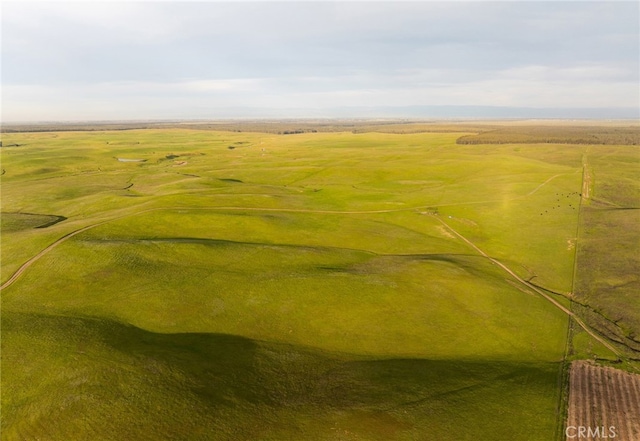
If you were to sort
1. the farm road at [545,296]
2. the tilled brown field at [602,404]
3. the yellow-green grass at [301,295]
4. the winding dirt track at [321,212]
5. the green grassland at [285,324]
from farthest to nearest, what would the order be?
the winding dirt track at [321,212]
the farm road at [545,296]
the yellow-green grass at [301,295]
the tilled brown field at [602,404]
the green grassland at [285,324]

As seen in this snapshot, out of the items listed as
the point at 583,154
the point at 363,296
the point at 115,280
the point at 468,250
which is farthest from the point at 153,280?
the point at 583,154

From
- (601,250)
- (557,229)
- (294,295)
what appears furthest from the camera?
(557,229)

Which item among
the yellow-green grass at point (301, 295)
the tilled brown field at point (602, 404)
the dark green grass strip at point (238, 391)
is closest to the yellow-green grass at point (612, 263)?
the yellow-green grass at point (301, 295)

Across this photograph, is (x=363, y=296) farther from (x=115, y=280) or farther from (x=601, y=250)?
(x=601, y=250)

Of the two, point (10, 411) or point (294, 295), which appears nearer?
point (10, 411)

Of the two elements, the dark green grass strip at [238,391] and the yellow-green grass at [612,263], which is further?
the yellow-green grass at [612,263]

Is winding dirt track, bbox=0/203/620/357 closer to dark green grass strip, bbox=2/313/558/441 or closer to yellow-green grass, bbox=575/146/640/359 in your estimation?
yellow-green grass, bbox=575/146/640/359

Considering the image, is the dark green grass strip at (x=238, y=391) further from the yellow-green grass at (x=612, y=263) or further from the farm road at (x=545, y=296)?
the yellow-green grass at (x=612, y=263)
